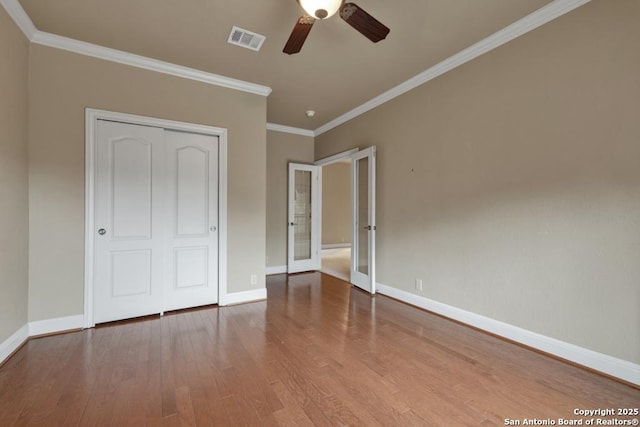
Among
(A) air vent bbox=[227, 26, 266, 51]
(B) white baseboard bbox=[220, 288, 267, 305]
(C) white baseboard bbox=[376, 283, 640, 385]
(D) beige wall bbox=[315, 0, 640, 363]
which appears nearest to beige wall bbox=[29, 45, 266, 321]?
(A) air vent bbox=[227, 26, 266, 51]

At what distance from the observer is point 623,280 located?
1987mm

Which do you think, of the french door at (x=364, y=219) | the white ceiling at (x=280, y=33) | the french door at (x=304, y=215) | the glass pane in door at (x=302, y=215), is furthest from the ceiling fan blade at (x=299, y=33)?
the glass pane in door at (x=302, y=215)

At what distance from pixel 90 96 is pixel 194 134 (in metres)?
1.02

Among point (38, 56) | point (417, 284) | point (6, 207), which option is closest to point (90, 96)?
point (38, 56)

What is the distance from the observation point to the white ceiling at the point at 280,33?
7.54 feet

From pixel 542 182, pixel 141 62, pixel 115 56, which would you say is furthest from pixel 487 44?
pixel 115 56

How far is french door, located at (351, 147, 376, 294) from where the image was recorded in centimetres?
402

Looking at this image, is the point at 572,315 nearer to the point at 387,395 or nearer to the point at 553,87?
the point at 387,395

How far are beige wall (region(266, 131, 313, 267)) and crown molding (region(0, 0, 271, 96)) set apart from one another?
1.63 meters

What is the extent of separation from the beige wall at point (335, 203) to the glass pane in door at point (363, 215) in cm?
433

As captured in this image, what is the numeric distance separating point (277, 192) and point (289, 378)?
379 centimetres

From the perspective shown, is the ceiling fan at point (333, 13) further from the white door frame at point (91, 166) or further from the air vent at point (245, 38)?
the white door frame at point (91, 166)

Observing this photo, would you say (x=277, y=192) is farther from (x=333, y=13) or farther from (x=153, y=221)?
(x=333, y=13)

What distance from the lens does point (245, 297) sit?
12.1 feet
